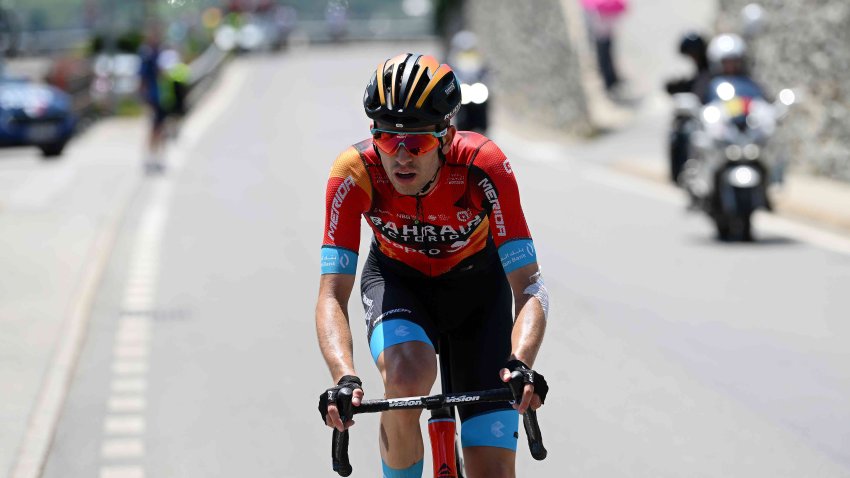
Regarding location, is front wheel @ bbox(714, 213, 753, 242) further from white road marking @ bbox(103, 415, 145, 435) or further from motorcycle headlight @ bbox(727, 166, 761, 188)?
white road marking @ bbox(103, 415, 145, 435)

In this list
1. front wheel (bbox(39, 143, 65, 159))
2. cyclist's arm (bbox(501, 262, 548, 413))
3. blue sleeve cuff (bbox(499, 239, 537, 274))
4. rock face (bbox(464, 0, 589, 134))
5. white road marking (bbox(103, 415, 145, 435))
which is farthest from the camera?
rock face (bbox(464, 0, 589, 134))

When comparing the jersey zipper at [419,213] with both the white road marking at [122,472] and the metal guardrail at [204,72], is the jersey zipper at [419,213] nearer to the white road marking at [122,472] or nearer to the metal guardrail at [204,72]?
the white road marking at [122,472]

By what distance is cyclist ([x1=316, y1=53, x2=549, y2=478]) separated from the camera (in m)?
4.91

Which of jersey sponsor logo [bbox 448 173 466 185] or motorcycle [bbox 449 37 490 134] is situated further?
motorcycle [bbox 449 37 490 134]

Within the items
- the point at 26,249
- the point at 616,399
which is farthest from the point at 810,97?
the point at 616,399

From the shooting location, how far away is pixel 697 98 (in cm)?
1627

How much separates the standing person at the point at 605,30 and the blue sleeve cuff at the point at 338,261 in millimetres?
25521

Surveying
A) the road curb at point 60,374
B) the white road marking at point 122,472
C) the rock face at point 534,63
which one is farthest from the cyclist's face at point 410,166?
the rock face at point 534,63

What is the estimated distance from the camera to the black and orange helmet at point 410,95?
4.89 m

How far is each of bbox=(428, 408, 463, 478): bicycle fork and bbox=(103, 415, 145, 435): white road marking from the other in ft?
Result: 12.1

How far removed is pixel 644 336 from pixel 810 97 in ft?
34.6

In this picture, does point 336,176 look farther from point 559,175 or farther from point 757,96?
point 559,175

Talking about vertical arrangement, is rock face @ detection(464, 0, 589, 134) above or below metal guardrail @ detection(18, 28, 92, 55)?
above

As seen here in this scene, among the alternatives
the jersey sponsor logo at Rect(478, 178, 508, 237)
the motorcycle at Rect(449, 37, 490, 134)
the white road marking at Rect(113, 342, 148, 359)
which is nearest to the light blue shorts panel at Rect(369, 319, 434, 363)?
the jersey sponsor logo at Rect(478, 178, 508, 237)
